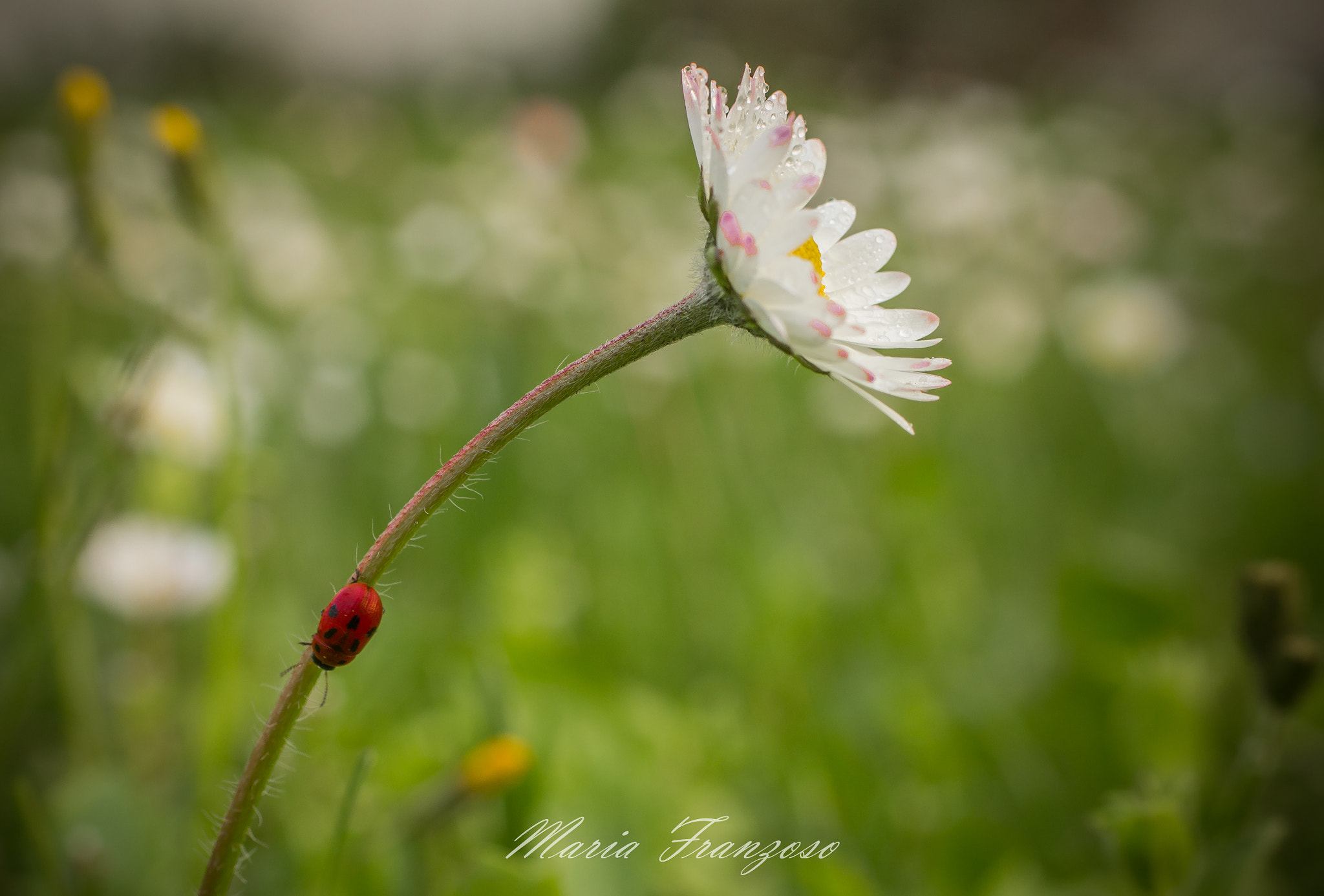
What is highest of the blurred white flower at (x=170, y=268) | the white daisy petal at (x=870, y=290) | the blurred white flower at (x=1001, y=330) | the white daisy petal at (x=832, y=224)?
the blurred white flower at (x=170, y=268)

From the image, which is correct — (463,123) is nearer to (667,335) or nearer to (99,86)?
(99,86)

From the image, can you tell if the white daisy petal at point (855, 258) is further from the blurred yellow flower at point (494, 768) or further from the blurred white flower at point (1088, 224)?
the blurred white flower at point (1088, 224)

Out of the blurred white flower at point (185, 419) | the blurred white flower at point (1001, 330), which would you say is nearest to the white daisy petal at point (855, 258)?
the blurred white flower at point (185, 419)

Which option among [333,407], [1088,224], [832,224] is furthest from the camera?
[1088,224]

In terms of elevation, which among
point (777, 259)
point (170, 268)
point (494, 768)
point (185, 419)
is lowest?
point (494, 768)

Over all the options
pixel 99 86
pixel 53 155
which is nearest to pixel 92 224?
pixel 99 86

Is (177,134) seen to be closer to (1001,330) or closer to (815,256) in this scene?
(815,256)

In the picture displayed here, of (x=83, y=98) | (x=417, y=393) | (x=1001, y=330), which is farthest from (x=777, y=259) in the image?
(x=1001, y=330)
